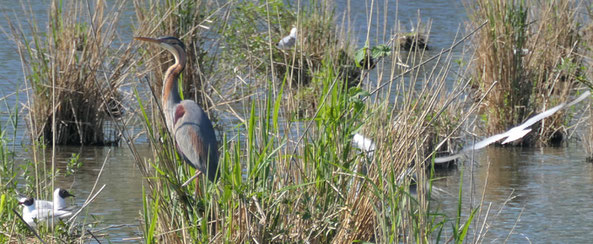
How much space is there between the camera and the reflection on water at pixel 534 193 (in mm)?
5750

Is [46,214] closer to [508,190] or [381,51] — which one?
[381,51]

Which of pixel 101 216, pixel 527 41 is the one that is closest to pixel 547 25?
pixel 527 41

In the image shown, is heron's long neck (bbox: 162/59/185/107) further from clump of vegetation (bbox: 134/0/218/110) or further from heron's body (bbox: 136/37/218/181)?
clump of vegetation (bbox: 134/0/218/110)

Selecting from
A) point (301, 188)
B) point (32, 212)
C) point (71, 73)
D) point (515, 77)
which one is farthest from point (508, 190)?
point (32, 212)

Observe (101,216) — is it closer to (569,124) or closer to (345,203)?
(345,203)

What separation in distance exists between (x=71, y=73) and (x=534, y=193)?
3637mm

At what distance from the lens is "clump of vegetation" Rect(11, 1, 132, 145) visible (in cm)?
740

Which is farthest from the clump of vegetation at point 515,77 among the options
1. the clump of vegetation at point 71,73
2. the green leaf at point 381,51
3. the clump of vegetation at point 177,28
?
the green leaf at point 381,51

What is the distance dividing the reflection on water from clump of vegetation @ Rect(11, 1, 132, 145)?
2.79 m

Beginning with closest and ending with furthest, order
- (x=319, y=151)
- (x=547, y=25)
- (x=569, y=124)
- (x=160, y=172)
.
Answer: (x=160, y=172) < (x=319, y=151) < (x=569, y=124) < (x=547, y=25)

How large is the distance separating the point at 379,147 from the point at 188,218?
3.08ft

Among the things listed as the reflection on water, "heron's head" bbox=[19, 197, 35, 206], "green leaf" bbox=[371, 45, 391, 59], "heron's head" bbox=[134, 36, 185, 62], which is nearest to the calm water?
the reflection on water

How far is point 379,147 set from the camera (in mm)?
4344

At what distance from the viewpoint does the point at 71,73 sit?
296 inches
